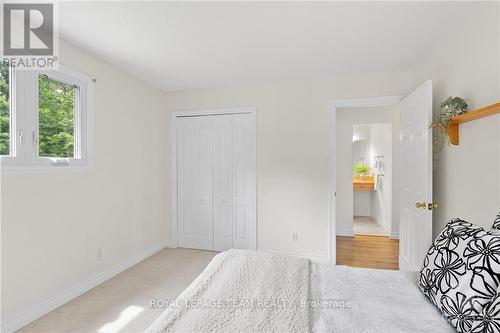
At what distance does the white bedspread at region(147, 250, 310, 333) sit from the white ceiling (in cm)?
185

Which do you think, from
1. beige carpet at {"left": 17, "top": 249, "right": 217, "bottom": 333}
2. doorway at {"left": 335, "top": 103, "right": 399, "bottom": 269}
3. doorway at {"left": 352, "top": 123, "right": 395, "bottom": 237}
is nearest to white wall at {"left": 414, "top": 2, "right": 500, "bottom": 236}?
doorway at {"left": 335, "top": 103, "right": 399, "bottom": 269}

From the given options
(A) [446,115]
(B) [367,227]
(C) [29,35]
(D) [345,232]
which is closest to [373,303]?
(A) [446,115]

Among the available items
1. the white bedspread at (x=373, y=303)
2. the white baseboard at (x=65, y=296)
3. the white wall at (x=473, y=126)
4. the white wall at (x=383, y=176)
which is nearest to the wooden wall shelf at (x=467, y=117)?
the white wall at (x=473, y=126)

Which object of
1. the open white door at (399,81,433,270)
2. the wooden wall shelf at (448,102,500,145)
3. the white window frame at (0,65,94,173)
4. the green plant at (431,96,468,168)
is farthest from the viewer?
the open white door at (399,81,433,270)

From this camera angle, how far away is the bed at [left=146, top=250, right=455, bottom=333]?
1.04m

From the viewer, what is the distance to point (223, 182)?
3.91 meters

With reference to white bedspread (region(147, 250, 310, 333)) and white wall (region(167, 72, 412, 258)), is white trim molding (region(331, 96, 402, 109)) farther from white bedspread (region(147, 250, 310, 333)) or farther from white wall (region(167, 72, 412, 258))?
white bedspread (region(147, 250, 310, 333))

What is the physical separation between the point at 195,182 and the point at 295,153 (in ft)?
5.40

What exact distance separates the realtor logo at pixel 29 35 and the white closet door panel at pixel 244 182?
88.8 inches

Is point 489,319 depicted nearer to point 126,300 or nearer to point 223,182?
point 126,300

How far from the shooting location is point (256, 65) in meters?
3.06

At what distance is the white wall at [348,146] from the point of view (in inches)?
182

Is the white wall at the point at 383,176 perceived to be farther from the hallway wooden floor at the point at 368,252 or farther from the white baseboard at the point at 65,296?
the white baseboard at the point at 65,296

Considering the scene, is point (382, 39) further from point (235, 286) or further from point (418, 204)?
point (235, 286)
